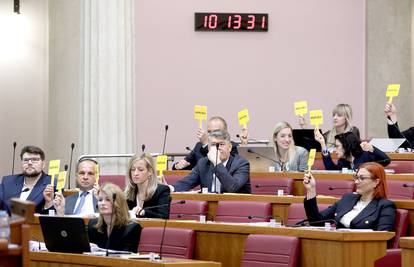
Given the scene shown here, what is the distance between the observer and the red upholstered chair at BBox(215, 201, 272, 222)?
897 centimetres

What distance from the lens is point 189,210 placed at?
376 inches

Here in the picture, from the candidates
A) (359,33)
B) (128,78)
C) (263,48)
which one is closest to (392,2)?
(359,33)

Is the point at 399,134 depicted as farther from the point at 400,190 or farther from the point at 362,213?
the point at 362,213

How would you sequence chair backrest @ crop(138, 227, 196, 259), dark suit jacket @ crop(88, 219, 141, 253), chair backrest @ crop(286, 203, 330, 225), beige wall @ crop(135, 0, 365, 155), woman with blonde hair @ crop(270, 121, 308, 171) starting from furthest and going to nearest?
beige wall @ crop(135, 0, 365, 155) < woman with blonde hair @ crop(270, 121, 308, 171) < chair backrest @ crop(286, 203, 330, 225) < chair backrest @ crop(138, 227, 196, 259) < dark suit jacket @ crop(88, 219, 141, 253)

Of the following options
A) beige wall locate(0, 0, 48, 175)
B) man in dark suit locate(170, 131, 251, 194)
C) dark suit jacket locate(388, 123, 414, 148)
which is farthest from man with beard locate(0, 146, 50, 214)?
beige wall locate(0, 0, 48, 175)

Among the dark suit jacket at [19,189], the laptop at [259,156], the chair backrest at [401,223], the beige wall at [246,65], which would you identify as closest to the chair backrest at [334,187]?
the chair backrest at [401,223]

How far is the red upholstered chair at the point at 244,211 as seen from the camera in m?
8.97

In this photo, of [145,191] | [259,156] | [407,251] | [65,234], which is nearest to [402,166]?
[259,156]

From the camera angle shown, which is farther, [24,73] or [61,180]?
[24,73]

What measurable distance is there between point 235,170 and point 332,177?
83cm

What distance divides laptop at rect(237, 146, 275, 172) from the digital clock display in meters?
3.82

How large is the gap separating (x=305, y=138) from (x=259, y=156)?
0.82m

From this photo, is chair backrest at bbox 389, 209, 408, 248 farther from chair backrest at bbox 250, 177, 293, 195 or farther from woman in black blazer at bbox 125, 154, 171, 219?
chair backrest at bbox 250, 177, 293, 195

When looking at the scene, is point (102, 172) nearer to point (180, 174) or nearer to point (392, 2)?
point (180, 174)
